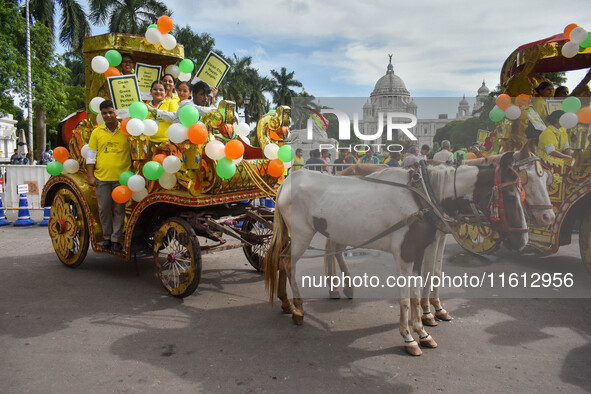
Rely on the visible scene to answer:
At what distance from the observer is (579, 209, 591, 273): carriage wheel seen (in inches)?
208

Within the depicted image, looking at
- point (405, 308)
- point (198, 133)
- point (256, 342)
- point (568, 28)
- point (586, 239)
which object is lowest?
point (256, 342)

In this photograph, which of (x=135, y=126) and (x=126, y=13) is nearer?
(x=135, y=126)

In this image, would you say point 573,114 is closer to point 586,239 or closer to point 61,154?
point 586,239

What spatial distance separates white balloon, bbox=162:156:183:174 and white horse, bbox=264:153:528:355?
3.93ft

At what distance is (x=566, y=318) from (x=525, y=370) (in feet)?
4.58

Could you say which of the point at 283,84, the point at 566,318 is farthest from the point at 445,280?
the point at 283,84

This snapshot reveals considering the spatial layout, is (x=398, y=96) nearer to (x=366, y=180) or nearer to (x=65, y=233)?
(x=366, y=180)

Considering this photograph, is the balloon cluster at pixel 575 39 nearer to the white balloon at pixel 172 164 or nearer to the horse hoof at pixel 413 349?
the horse hoof at pixel 413 349

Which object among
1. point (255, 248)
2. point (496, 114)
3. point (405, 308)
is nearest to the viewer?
point (405, 308)

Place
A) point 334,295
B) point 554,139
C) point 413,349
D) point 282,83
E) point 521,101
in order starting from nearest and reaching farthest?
point 413,349, point 334,295, point 521,101, point 554,139, point 282,83

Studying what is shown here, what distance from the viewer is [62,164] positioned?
5.99 meters

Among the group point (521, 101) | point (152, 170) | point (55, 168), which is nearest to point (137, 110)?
point (152, 170)

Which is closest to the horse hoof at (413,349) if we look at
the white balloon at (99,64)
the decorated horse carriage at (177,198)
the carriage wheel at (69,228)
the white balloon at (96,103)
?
the decorated horse carriage at (177,198)

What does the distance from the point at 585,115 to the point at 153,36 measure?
5.28 meters
